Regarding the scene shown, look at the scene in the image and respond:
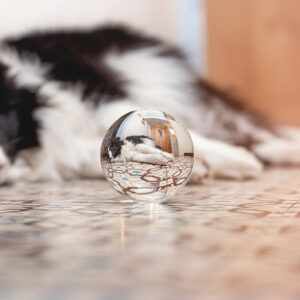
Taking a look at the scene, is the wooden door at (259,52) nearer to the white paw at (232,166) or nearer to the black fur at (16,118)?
the white paw at (232,166)

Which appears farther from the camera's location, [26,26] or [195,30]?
[195,30]

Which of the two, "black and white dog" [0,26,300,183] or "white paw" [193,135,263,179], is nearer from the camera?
"white paw" [193,135,263,179]

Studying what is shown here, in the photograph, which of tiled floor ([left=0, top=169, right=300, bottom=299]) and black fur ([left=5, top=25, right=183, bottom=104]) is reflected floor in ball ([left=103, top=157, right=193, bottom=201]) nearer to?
tiled floor ([left=0, top=169, right=300, bottom=299])

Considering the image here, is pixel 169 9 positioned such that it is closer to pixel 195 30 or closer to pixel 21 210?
pixel 195 30

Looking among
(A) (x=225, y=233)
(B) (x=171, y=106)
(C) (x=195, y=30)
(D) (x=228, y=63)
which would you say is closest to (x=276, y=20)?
(D) (x=228, y=63)

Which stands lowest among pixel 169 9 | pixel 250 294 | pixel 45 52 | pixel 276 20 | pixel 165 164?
pixel 250 294

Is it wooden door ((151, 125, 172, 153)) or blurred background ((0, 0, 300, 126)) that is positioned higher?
blurred background ((0, 0, 300, 126))

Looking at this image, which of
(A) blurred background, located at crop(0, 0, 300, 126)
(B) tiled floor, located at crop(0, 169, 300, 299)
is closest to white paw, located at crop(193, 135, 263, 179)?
(B) tiled floor, located at crop(0, 169, 300, 299)

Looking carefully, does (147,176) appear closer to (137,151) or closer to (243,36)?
(137,151)
